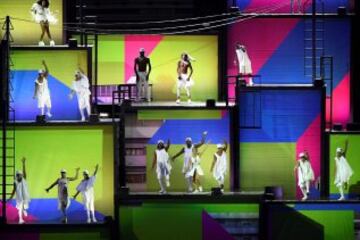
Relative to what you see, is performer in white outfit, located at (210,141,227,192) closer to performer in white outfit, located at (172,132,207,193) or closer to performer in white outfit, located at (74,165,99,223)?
performer in white outfit, located at (172,132,207,193)

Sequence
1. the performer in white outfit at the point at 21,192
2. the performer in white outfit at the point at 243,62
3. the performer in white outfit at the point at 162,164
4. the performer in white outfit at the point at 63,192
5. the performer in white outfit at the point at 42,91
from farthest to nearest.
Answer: the performer in white outfit at the point at 243,62 → the performer in white outfit at the point at 42,91 → the performer in white outfit at the point at 162,164 → the performer in white outfit at the point at 63,192 → the performer in white outfit at the point at 21,192

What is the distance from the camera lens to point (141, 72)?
98.6ft

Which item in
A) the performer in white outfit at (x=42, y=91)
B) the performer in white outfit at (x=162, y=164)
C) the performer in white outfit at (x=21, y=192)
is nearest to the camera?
the performer in white outfit at (x=21, y=192)

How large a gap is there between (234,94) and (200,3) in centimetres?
254

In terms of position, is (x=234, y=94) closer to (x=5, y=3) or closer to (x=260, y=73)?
(x=260, y=73)

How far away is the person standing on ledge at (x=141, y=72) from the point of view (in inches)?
1183

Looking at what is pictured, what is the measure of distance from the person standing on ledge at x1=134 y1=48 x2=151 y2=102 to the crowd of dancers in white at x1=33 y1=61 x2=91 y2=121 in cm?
149

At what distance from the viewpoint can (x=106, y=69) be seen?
104ft

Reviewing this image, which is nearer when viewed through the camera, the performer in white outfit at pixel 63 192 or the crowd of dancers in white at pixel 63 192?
the crowd of dancers in white at pixel 63 192

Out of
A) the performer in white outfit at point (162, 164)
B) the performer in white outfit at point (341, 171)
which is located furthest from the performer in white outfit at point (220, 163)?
the performer in white outfit at point (341, 171)

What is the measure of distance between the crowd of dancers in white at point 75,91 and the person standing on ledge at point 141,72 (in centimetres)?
149

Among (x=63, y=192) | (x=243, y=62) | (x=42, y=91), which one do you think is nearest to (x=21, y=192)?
(x=63, y=192)

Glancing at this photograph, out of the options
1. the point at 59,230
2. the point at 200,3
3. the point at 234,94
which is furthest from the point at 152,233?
the point at 200,3

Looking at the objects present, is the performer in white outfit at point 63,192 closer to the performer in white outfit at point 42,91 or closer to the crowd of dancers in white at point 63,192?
the crowd of dancers in white at point 63,192
